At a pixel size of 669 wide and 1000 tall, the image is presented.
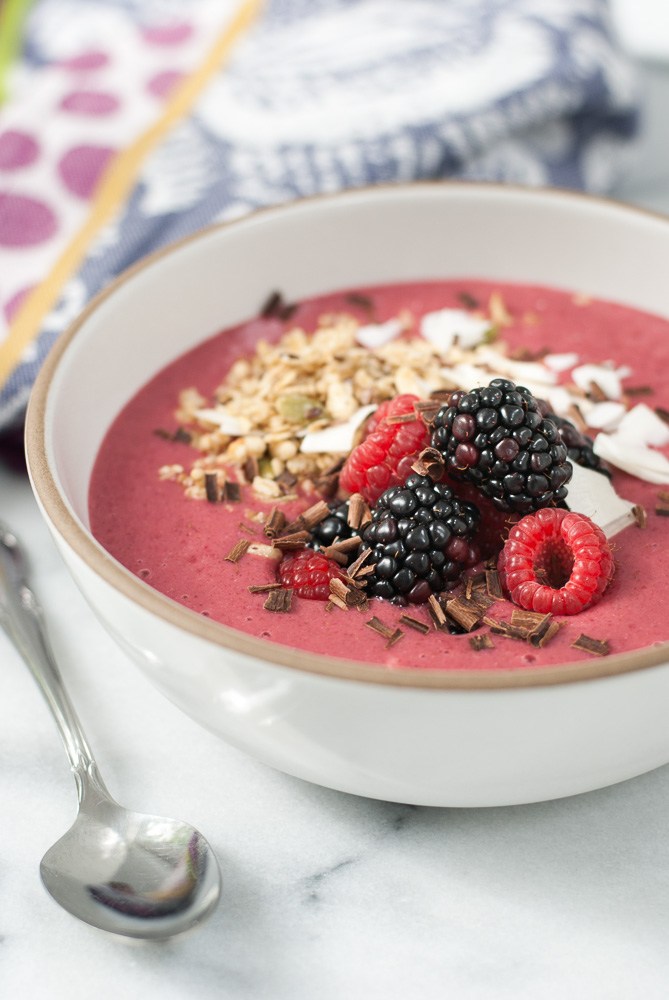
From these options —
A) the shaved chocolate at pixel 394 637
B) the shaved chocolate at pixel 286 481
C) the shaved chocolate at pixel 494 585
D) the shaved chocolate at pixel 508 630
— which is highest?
the shaved chocolate at pixel 508 630

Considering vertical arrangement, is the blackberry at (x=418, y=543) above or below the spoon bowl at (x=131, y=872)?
above

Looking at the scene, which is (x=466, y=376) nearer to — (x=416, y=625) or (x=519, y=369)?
(x=519, y=369)

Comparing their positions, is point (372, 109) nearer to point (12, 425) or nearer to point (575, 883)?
point (12, 425)

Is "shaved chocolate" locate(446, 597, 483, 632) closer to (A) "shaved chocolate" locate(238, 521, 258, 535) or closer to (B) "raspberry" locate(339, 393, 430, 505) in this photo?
(B) "raspberry" locate(339, 393, 430, 505)

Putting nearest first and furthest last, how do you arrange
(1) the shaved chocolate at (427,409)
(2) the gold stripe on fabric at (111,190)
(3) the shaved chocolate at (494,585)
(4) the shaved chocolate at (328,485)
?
(3) the shaved chocolate at (494,585) < (1) the shaved chocolate at (427,409) < (4) the shaved chocolate at (328,485) < (2) the gold stripe on fabric at (111,190)

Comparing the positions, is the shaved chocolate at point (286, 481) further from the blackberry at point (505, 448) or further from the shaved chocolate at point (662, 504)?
the shaved chocolate at point (662, 504)

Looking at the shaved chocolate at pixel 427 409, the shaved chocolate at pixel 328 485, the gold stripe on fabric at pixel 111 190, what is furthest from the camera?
the gold stripe on fabric at pixel 111 190

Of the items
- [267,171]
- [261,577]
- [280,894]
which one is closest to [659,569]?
[261,577]

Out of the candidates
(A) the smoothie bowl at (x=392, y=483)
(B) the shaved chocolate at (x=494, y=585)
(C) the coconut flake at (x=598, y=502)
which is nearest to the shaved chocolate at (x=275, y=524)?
(A) the smoothie bowl at (x=392, y=483)
